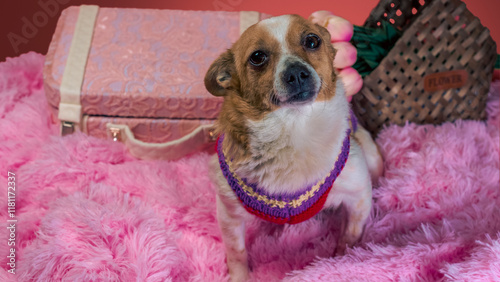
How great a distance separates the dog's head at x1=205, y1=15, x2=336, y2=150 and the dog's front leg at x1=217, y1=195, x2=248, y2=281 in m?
0.23

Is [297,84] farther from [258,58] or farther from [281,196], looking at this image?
[281,196]

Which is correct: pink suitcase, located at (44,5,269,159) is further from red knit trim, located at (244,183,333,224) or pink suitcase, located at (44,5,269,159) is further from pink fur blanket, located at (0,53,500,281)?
red knit trim, located at (244,183,333,224)

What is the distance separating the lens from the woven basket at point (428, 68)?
5.09 ft

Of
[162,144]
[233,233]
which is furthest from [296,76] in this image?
[162,144]

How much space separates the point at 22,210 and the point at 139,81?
0.60 metres

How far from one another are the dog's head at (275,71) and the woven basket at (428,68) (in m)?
0.54

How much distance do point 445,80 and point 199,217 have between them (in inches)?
41.0

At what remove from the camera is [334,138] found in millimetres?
1093

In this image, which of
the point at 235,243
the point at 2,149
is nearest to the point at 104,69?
the point at 2,149

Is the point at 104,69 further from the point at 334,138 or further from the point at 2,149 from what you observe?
the point at 334,138

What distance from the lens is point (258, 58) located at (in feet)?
3.51

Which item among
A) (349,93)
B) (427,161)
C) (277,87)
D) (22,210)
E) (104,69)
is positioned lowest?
(22,210)
